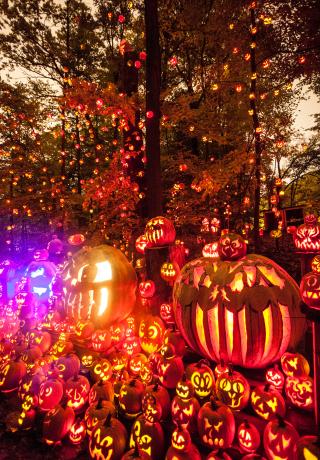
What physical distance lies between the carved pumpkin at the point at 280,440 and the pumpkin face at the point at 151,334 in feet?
8.20

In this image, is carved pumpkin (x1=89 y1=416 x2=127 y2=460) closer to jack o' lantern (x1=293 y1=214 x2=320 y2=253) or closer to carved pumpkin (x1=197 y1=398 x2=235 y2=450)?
carved pumpkin (x1=197 y1=398 x2=235 y2=450)

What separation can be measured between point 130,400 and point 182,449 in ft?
3.67

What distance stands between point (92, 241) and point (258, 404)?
6952mm

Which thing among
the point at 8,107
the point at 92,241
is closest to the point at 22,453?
the point at 92,241

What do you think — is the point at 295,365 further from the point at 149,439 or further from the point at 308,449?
the point at 149,439

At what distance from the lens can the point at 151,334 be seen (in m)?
5.46

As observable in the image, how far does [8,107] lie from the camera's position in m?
13.7

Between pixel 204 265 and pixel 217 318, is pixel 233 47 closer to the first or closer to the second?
pixel 204 265

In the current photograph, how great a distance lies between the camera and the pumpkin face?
5390 mm

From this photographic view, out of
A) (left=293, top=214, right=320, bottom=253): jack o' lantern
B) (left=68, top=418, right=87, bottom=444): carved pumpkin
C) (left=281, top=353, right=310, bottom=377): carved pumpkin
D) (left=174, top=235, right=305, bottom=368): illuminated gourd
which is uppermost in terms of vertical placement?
(left=293, top=214, right=320, bottom=253): jack o' lantern

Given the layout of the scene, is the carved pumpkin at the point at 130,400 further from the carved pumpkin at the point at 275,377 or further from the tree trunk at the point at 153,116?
the tree trunk at the point at 153,116

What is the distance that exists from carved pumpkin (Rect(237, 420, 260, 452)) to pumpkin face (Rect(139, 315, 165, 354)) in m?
2.19

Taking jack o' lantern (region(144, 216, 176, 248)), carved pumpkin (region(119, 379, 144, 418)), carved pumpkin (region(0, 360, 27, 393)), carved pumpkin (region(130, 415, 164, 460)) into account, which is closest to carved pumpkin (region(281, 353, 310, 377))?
carved pumpkin (region(130, 415, 164, 460))

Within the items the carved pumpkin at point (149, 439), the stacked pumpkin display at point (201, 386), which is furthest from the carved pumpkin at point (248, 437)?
the carved pumpkin at point (149, 439)
